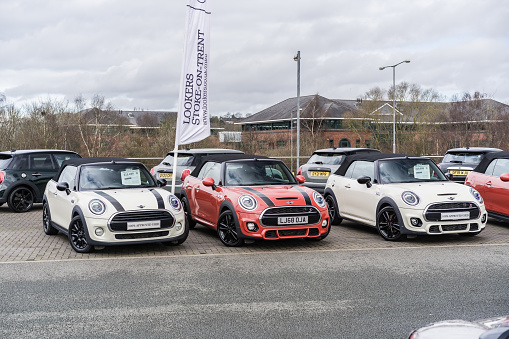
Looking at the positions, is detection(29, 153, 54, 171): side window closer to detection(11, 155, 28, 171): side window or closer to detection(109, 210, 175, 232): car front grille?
detection(11, 155, 28, 171): side window

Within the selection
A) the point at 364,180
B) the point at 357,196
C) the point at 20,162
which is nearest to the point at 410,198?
the point at 364,180

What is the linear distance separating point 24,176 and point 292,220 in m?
9.04

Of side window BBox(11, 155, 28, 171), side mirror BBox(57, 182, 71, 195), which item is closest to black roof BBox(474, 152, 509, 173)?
side mirror BBox(57, 182, 71, 195)

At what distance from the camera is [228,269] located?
26.3 ft

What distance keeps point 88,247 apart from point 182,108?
525 cm

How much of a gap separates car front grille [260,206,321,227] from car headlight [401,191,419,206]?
1635 mm

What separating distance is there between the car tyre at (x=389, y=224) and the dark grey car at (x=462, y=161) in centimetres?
785

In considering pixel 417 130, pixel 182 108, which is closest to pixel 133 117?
pixel 417 130

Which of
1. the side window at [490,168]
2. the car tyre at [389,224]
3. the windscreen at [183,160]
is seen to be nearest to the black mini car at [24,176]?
the windscreen at [183,160]

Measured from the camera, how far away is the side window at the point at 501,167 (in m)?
12.2

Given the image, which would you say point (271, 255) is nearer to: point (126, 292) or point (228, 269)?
point (228, 269)

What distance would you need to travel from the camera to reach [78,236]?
938cm

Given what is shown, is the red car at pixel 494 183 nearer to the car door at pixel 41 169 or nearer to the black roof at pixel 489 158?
the black roof at pixel 489 158

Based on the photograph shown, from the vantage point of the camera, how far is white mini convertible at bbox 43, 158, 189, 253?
8945mm
